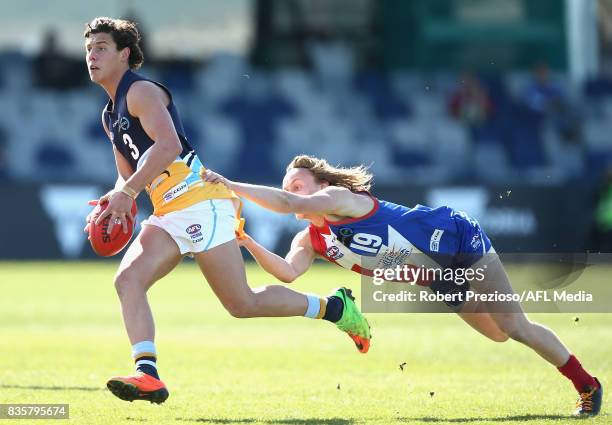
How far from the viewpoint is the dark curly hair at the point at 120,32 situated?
7.55 meters

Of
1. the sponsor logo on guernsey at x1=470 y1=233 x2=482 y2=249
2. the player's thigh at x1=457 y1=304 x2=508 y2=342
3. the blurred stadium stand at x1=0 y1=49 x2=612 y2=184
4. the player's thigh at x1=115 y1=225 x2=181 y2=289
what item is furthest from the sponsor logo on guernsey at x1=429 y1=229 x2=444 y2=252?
the blurred stadium stand at x1=0 y1=49 x2=612 y2=184

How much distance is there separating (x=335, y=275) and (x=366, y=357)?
8.48m

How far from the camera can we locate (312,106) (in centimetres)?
2553

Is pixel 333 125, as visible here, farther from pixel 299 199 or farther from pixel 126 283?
pixel 126 283

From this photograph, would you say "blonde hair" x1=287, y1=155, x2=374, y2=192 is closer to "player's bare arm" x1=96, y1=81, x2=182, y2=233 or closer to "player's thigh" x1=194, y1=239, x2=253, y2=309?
"player's thigh" x1=194, y1=239, x2=253, y2=309

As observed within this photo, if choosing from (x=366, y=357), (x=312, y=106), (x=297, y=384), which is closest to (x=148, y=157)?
(x=297, y=384)

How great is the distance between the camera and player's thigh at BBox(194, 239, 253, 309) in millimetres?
7453

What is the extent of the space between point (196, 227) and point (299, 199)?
2.16 feet

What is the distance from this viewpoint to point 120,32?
24.9 feet

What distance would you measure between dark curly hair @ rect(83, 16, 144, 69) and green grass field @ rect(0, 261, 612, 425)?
7.42 feet

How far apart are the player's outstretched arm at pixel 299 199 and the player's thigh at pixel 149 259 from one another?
467 mm

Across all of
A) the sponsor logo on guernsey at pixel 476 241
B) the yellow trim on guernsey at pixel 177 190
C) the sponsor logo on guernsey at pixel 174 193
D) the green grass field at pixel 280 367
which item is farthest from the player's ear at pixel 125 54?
the sponsor logo on guernsey at pixel 476 241

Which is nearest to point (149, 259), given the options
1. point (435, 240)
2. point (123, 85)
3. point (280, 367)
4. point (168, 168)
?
point (168, 168)

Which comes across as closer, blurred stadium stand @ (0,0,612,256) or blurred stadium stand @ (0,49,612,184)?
blurred stadium stand @ (0,49,612,184)
